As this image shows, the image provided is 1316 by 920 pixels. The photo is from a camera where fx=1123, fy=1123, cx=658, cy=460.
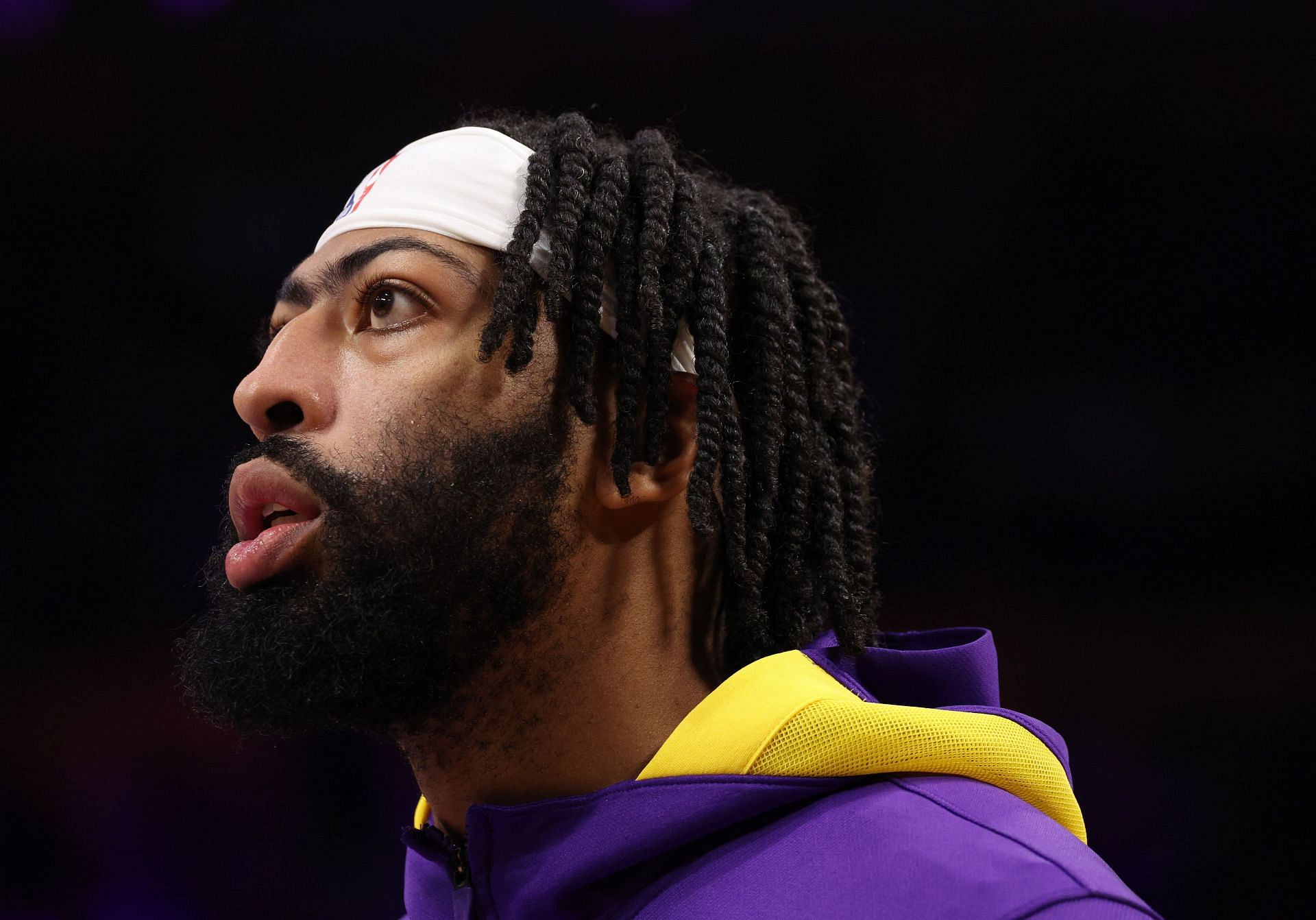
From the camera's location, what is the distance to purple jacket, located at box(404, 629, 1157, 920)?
2.77 ft

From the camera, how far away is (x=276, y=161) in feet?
7.79

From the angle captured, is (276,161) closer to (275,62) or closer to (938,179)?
(275,62)

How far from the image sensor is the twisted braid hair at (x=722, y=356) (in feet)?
3.68

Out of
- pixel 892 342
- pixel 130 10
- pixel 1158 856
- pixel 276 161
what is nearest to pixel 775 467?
pixel 892 342

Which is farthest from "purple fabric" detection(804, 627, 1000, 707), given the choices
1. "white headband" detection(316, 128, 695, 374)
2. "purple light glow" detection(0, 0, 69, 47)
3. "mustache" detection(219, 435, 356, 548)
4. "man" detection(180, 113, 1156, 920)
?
"purple light glow" detection(0, 0, 69, 47)

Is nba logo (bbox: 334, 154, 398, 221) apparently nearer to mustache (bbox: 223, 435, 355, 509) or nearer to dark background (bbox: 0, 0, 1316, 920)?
mustache (bbox: 223, 435, 355, 509)

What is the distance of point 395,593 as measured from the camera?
1.03 m

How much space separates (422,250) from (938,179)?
1.41 metres

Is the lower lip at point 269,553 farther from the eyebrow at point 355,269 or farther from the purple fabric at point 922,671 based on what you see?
the purple fabric at point 922,671

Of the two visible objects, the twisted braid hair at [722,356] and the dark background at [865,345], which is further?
the dark background at [865,345]

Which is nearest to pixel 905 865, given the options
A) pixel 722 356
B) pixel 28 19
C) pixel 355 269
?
pixel 722 356

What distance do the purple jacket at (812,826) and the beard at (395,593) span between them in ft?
0.51

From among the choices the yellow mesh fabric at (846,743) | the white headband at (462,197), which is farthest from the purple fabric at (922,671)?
the white headband at (462,197)

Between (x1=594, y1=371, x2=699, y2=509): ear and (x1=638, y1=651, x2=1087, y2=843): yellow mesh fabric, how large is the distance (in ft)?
0.74
